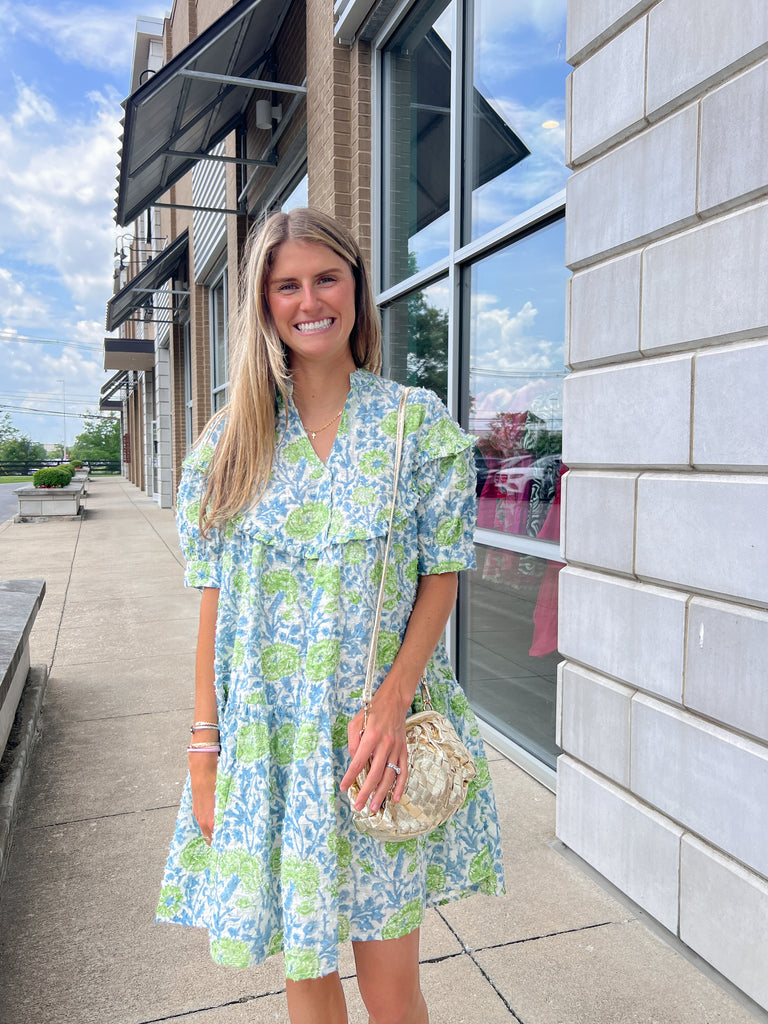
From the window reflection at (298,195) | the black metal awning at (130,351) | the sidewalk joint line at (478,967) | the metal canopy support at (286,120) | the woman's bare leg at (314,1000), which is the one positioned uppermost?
the black metal awning at (130,351)

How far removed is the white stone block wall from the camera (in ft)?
6.57

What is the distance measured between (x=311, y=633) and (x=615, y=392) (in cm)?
154

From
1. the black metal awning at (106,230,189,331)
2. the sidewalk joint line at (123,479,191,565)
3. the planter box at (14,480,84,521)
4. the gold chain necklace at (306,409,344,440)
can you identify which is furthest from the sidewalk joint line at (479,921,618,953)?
the planter box at (14,480,84,521)

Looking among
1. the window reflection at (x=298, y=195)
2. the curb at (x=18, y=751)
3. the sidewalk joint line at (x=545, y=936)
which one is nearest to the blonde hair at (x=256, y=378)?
the sidewalk joint line at (x=545, y=936)

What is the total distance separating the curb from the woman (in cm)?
170

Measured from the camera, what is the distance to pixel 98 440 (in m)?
93.9

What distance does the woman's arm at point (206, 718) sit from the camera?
1.50m

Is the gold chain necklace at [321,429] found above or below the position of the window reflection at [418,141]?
below

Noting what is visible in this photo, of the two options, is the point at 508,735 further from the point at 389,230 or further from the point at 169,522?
the point at 169,522

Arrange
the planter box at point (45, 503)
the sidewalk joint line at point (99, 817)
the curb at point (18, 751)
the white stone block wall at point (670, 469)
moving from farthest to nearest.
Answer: the planter box at point (45, 503) < the sidewalk joint line at point (99, 817) < the curb at point (18, 751) < the white stone block wall at point (670, 469)

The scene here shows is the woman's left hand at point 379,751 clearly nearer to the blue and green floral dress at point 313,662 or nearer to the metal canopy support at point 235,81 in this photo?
the blue and green floral dress at point 313,662

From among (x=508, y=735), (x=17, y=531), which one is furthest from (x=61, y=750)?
(x=17, y=531)

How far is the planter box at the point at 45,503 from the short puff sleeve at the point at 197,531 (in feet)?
55.2

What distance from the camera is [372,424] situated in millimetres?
1479
